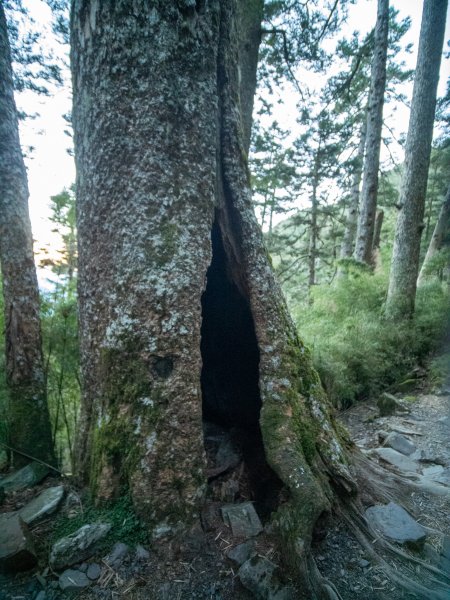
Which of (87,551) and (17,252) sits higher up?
(17,252)

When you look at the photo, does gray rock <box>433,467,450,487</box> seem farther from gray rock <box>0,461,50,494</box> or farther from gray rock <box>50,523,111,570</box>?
gray rock <box>0,461,50,494</box>

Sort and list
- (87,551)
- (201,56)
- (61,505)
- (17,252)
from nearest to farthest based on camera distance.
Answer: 1. (87,551)
2. (61,505)
3. (201,56)
4. (17,252)

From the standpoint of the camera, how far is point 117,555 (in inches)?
80.1

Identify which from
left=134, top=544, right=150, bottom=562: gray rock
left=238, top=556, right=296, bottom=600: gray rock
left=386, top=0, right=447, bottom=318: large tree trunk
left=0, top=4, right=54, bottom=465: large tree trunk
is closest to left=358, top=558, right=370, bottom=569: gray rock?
left=238, top=556, right=296, bottom=600: gray rock

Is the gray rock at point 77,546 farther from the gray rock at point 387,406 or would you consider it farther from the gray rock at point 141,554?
the gray rock at point 387,406

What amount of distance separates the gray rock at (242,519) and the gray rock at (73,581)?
1007 millimetres

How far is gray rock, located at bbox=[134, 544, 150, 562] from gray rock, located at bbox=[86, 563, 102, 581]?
0.76 ft

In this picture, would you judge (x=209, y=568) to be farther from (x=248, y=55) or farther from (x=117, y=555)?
(x=248, y=55)

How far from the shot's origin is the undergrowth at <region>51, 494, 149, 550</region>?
6.91 feet

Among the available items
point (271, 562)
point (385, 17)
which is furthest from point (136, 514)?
point (385, 17)

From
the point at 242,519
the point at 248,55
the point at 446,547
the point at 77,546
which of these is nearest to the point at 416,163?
the point at 248,55

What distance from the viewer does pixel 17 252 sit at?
4219 mm

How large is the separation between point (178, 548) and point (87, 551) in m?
0.61

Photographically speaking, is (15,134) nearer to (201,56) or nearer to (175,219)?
(201,56)
